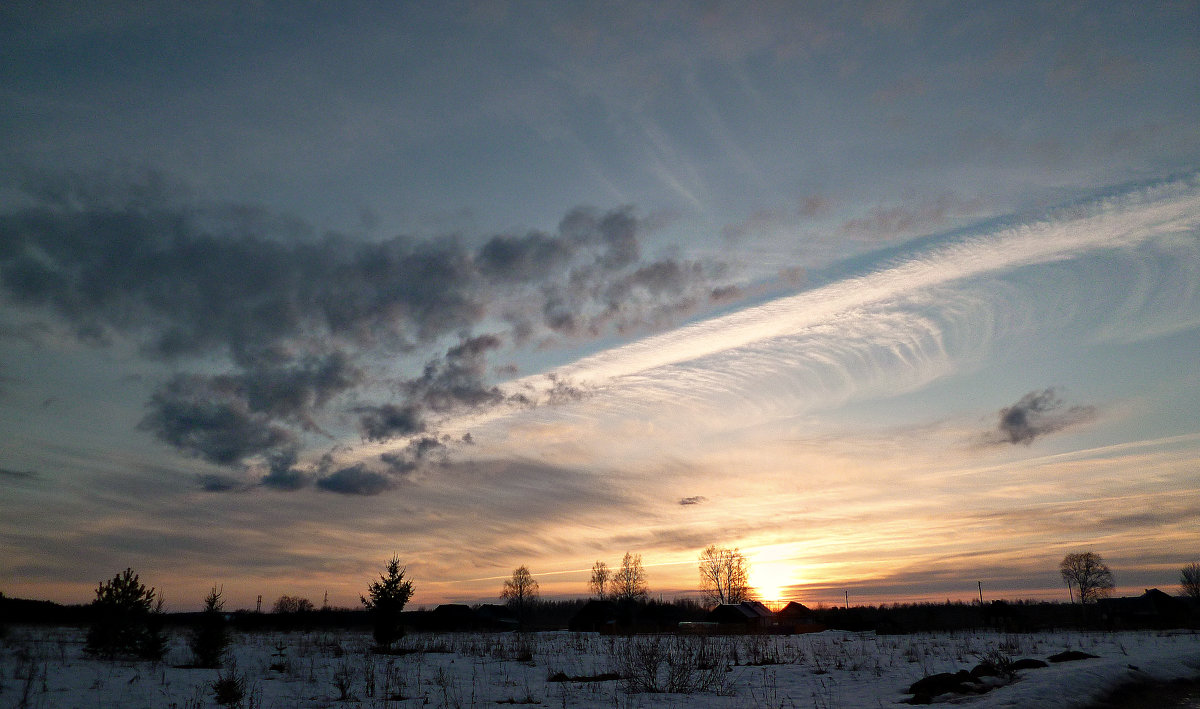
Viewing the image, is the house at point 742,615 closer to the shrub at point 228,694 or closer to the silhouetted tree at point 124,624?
the silhouetted tree at point 124,624

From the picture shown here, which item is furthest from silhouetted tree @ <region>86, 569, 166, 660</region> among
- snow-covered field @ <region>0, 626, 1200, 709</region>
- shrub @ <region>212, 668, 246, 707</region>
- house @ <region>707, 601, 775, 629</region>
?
house @ <region>707, 601, 775, 629</region>

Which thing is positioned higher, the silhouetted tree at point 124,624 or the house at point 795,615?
the silhouetted tree at point 124,624

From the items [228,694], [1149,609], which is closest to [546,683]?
[228,694]

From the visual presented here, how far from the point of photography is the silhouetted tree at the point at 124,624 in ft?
75.9

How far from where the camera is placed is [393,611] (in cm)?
2997

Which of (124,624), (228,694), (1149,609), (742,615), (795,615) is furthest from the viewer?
(795,615)

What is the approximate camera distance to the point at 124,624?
78.4 feet

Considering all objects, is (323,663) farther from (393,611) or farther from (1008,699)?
(1008,699)

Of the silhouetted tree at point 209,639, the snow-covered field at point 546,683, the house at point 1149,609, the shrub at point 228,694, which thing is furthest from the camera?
the house at point 1149,609

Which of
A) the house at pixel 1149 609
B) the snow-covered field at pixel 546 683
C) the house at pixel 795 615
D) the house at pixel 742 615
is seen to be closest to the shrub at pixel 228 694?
the snow-covered field at pixel 546 683

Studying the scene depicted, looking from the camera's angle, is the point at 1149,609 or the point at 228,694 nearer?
the point at 228,694

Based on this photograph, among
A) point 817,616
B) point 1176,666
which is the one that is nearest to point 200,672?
point 1176,666

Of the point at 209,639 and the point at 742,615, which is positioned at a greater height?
the point at 209,639

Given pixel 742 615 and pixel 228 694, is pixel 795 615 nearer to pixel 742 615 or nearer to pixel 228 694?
pixel 742 615
